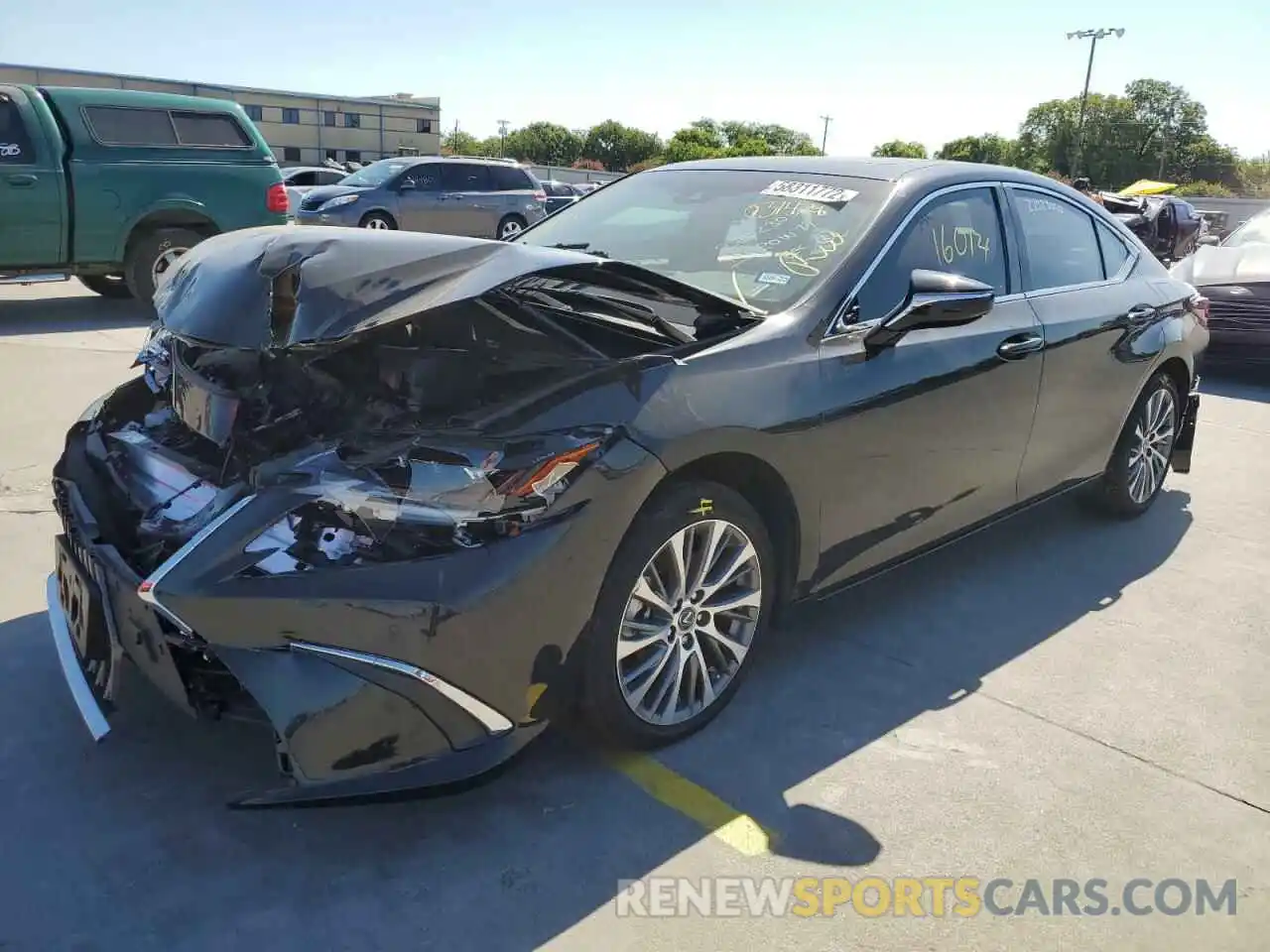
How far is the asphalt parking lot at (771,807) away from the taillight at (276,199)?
23.2 feet

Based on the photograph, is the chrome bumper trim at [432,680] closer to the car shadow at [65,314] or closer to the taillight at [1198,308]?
the taillight at [1198,308]

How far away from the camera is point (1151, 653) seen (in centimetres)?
Answer: 380

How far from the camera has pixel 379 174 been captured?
55.7 feet

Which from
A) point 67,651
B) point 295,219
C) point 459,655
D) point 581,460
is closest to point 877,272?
point 581,460

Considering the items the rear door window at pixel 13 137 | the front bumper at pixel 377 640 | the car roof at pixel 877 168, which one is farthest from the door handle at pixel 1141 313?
the rear door window at pixel 13 137

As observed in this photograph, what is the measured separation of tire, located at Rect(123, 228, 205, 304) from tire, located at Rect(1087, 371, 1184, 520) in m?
8.34

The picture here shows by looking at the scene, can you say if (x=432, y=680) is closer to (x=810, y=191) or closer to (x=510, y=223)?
(x=810, y=191)

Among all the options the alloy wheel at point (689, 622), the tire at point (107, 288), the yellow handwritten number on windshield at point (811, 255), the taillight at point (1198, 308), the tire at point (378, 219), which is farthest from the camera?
the tire at point (378, 219)

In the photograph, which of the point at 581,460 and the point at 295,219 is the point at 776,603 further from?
the point at 295,219

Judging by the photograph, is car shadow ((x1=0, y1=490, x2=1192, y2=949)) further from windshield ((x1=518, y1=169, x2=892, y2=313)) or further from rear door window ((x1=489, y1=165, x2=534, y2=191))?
rear door window ((x1=489, y1=165, x2=534, y2=191))

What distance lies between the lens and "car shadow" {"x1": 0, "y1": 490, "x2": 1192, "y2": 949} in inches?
90.8

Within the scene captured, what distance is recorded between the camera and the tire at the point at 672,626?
2.68m

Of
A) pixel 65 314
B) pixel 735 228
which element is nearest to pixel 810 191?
pixel 735 228

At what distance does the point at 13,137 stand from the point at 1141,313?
913 centimetres
